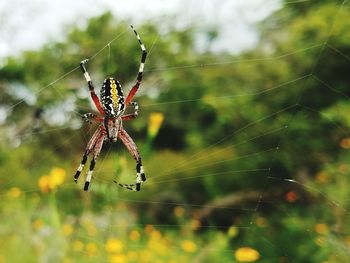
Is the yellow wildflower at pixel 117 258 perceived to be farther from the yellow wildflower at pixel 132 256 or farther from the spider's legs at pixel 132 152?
the spider's legs at pixel 132 152

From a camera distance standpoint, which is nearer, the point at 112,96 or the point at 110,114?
the point at 112,96

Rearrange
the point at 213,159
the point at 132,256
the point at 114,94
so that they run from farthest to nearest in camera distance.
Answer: the point at 213,159 → the point at 132,256 → the point at 114,94

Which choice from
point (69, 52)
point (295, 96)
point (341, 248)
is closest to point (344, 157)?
point (295, 96)

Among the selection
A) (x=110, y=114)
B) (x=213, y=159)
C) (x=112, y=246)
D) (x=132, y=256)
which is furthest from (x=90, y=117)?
(x=213, y=159)

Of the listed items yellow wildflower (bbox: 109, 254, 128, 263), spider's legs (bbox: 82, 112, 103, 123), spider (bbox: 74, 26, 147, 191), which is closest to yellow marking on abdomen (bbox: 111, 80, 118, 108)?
spider (bbox: 74, 26, 147, 191)

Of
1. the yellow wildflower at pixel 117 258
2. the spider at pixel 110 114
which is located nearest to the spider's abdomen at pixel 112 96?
the spider at pixel 110 114

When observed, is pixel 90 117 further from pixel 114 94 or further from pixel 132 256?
pixel 132 256

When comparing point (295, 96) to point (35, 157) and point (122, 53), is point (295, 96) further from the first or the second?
point (35, 157)
